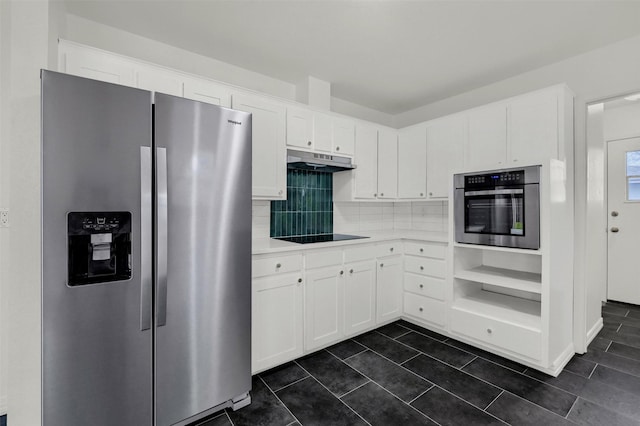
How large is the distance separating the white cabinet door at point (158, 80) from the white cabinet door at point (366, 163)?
71.8 inches

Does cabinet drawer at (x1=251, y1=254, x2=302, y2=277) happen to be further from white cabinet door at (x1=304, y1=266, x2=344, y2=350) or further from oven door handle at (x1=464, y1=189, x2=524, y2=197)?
oven door handle at (x1=464, y1=189, x2=524, y2=197)

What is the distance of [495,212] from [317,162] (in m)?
1.63

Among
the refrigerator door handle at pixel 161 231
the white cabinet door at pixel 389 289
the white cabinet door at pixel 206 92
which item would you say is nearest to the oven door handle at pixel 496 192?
the white cabinet door at pixel 389 289

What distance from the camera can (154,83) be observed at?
2078 millimetres

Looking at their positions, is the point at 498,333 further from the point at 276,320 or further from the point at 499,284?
the point at 276,320

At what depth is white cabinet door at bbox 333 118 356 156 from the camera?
10.2 ft

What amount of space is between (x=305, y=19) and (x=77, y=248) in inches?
80.0

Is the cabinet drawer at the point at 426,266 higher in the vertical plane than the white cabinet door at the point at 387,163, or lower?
lower

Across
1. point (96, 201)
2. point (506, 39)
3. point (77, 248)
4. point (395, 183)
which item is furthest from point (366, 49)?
point (77, 248)

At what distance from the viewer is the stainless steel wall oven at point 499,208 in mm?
2322

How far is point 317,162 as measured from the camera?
293cm

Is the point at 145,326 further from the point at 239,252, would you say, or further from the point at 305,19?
the point at 305,19

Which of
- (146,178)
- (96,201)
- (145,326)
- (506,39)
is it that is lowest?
(145,326)

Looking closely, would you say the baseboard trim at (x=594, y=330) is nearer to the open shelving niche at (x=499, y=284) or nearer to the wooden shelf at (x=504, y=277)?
the open shelving niche at (x=499, y=284)
